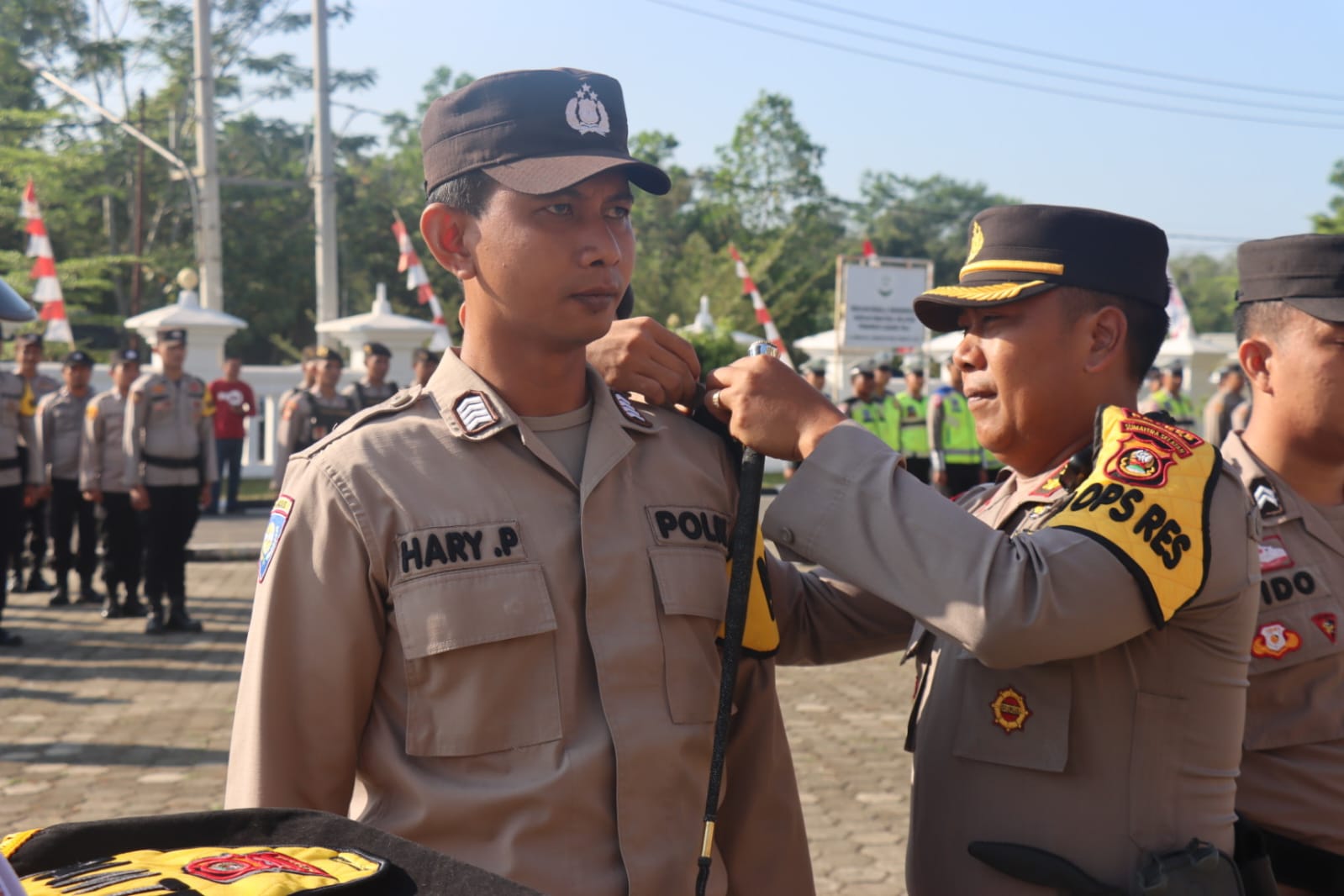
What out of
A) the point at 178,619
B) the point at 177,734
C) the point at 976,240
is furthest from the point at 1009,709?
the point at 178,619

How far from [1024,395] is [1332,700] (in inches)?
38.5

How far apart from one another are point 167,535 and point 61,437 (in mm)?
2281

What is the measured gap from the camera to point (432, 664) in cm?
195

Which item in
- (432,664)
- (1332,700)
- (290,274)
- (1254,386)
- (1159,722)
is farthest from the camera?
(290,274)

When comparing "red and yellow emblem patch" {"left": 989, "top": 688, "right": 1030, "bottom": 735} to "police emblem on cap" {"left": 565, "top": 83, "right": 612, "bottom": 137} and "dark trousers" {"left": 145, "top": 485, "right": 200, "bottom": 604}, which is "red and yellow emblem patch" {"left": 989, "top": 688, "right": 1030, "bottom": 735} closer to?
"police emblem on cap" {"left": 565, "top": 83, "right": 612, "bottom": 137}

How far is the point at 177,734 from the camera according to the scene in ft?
23.0

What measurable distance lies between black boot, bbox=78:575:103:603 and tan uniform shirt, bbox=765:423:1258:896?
1036 cm

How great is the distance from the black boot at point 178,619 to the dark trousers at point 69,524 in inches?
70.0

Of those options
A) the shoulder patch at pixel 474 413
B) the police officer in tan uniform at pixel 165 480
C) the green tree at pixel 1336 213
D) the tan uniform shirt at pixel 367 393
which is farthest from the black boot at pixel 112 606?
the green tree at pixel 1336 213

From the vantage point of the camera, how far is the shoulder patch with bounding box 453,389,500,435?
6.91ft

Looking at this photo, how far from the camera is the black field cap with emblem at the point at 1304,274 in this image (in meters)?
2.80

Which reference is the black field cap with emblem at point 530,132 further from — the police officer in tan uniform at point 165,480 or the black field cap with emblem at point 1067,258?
the police officer in tan uniform at point 165,480

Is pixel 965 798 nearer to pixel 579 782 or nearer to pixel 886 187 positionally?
pixel 579 782

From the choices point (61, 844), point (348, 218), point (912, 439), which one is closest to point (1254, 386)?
point (61, 844)
